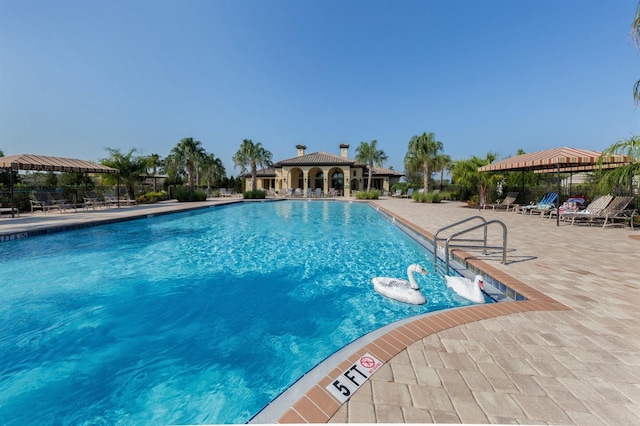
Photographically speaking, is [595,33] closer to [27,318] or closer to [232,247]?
[232,247]

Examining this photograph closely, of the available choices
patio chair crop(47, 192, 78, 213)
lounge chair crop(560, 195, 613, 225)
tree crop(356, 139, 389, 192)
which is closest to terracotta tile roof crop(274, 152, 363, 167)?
tree crop(356, 139, 389, 192)

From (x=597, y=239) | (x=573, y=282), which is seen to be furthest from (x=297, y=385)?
(x=597, y=239)

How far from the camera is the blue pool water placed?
2.62 meters

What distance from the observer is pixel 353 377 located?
2068mm

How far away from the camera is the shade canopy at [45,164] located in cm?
1251

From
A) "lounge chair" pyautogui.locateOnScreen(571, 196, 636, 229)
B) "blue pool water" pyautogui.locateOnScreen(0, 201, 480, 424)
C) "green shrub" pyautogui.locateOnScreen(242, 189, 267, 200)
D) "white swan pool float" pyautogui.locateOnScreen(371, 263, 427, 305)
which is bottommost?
"blue pool water" pyautogui.locateOnScreen(0, 201, 480, 424)

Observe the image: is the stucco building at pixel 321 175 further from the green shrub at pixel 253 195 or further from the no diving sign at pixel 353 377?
the no diving sign at pixel 353 377

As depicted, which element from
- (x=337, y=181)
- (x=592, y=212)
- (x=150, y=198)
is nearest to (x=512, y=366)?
(x=592, y=212)

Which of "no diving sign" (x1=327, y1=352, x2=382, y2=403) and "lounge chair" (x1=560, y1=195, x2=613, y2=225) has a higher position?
"lounge chair" (x1=560, y1=195, x2=613, y2=225)

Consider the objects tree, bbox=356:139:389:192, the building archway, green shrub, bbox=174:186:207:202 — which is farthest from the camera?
the building archway

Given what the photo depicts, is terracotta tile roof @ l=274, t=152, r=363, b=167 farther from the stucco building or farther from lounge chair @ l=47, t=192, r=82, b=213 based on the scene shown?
lounge chair @ l=47, t=192, r=82, b=213

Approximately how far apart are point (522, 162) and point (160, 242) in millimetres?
14664

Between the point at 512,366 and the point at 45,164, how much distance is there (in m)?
18.6

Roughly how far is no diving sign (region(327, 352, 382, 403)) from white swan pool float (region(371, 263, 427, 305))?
2.29m
